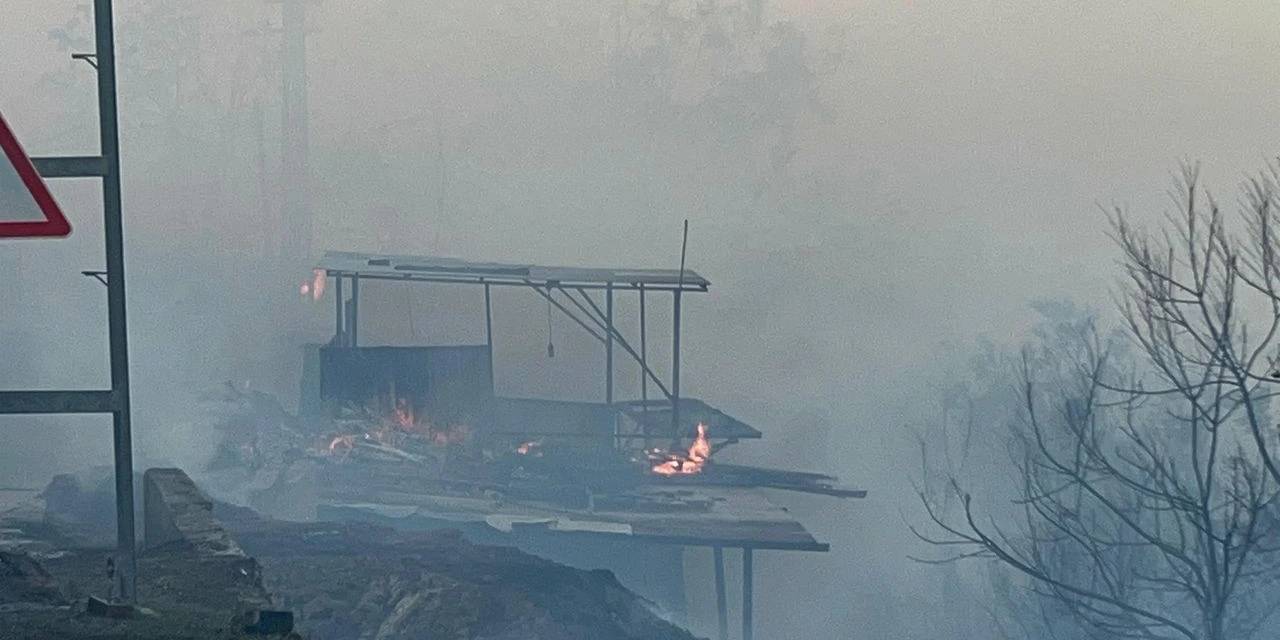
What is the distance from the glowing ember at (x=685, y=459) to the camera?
22250 mm

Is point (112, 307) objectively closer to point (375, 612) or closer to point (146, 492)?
point (146, 492)

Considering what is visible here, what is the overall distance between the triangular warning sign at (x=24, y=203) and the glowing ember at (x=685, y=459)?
59.0ft

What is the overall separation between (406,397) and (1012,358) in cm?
1594

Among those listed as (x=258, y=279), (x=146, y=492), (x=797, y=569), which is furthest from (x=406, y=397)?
(x=258, y=279)

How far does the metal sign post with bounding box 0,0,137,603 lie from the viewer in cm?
591

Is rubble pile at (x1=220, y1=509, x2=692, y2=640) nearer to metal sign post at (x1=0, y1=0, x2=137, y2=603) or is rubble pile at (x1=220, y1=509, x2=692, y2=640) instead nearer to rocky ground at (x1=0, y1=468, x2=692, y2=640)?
rocky ground at (x1=0, y1=468, x2=692, y2=640)

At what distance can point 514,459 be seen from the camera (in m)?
22.2

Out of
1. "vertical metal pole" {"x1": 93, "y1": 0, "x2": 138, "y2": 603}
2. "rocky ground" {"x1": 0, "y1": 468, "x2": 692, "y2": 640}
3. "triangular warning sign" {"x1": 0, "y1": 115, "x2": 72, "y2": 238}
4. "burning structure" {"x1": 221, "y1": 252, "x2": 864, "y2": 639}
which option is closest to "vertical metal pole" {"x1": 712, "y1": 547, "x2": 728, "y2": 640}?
"burning structure" {"x1": 221, "y1": 252, "x2": 864, "y2": 639}

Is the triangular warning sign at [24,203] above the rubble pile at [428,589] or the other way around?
above

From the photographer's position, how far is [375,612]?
1342 cm

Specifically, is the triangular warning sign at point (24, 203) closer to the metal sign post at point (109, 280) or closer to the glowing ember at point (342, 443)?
the metal sign post at point (109, 280)

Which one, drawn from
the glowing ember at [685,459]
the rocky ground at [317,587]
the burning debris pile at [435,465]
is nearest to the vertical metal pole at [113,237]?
the rocky ground at [317,587]

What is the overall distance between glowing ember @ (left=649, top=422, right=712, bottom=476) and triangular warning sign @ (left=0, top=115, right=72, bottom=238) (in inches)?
708

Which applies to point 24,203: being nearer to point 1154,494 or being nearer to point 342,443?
point 1154,494
